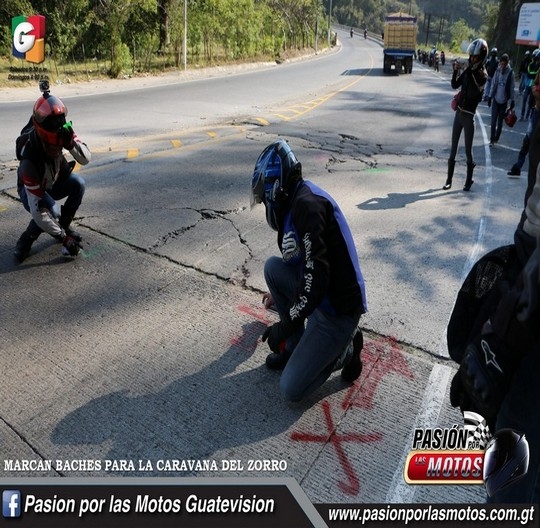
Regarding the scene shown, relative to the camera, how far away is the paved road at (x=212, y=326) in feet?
8.66

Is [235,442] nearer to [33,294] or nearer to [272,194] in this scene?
[272,194]

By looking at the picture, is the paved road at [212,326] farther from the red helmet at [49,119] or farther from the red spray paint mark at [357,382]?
the red helmet at [49,119]

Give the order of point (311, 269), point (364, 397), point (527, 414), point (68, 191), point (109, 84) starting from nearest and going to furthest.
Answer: point (527, 414)
point (311, 269)
point (364, 397)
point (68, 191)
point (109, 84)

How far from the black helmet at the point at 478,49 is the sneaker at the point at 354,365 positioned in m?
5.09

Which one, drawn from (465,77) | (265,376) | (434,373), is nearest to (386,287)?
(434,373)

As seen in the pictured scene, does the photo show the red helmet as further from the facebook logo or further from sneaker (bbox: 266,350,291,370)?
the facebook logo

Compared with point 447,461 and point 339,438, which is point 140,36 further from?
point 447,461

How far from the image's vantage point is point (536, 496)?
1667 mm

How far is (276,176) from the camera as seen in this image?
286 centimetres

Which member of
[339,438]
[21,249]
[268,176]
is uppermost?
[268,176]

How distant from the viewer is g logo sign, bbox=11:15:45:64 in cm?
1979

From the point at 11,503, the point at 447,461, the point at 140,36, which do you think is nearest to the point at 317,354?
the point at 447,461

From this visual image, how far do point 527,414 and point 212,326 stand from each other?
2.46 m

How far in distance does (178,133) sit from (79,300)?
22.5 ft
